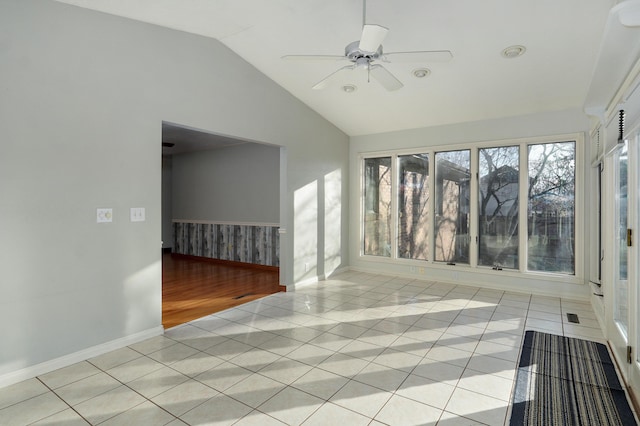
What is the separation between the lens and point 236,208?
289 inches

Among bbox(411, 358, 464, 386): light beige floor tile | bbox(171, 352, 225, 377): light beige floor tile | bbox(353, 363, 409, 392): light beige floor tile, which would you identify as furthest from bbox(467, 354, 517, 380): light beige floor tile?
bbox(171, 352, 225, 377): light beige floor tile

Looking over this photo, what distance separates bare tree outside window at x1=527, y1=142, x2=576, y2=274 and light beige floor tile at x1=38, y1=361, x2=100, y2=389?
541 centimetres

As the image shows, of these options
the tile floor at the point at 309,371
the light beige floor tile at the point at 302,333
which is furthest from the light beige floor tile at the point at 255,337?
the light beige floor tile at the point at 302,333

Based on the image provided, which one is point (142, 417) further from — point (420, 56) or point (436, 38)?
point (436, 38)

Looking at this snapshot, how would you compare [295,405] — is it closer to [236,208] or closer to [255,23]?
[255,23]

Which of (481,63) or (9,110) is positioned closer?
(9,110)

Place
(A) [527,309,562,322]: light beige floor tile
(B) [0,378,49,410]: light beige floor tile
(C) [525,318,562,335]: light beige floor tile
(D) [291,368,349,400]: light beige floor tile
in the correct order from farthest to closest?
(A) [527,309,562,322]: light beige floor tile < (C) [525,318,562,335]: light beige floor tile < (D) [291,368,349,400]: light beige floor tile < (B) [0,378,49,410]: light beige floor tile

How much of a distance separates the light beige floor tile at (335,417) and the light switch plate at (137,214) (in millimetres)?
2350

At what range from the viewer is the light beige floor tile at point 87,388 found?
2.30 metres

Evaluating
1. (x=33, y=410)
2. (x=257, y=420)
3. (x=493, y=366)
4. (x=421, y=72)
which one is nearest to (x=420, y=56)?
(x=421, y=72)

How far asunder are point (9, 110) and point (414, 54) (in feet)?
9.85

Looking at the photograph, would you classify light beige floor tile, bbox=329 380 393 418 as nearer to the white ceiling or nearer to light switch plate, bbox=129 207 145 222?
light switch plate, bbox=129 207 145 222

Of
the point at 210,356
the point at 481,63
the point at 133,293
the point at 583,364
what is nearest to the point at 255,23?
the point at 481,63

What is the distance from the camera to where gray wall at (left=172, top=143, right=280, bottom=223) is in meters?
6.82
